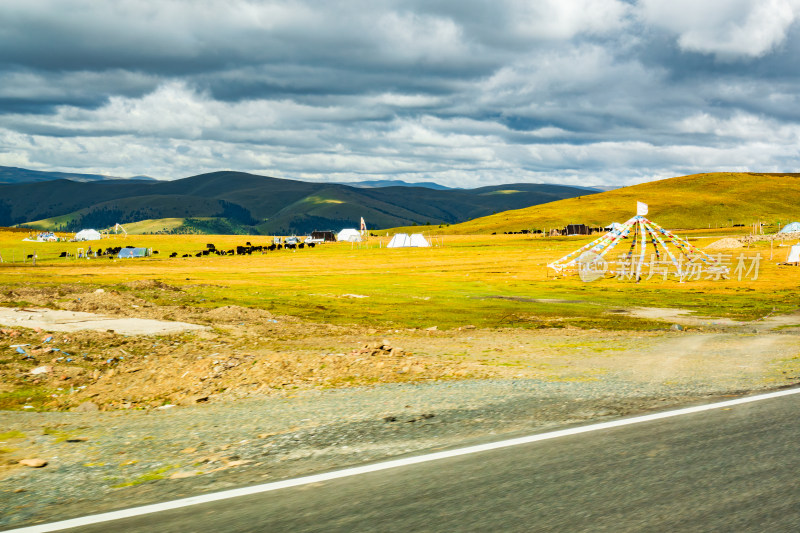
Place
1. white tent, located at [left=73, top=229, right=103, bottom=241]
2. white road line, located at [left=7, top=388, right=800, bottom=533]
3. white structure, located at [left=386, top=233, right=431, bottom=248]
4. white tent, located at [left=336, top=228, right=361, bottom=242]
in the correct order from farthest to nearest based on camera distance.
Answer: white tent, located at [left=73, top=229, right=103, bottom=241] < white tent, located at [left=336, top=228, right=361, bottom=242] < white structure, located at [left=386, top=233, right=431, bottom=248] < white road line, located at [left=7, top=388, right=800, bottom=533]

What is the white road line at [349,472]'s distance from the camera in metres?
4.84

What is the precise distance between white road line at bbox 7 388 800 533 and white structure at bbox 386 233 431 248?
112m

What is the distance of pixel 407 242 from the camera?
12206 centimetres

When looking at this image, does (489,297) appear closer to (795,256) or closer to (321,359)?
(321,359)

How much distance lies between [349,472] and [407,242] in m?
116

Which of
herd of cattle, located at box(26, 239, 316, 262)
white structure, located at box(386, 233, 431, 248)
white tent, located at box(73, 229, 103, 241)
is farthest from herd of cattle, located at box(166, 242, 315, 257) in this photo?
white tent, located at box(73, 229, 103, 241)

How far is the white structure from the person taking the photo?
12050 centimetres

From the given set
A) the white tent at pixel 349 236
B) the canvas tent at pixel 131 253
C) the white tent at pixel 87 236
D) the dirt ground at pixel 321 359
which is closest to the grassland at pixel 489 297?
the dirt ground at pixel 321 359

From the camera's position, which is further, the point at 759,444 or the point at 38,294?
the point at 38,294

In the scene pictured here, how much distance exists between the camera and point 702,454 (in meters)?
6.11

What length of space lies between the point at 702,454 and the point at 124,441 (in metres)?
6.22

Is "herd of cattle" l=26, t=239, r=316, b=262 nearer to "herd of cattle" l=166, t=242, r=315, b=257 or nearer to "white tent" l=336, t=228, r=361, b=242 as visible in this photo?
"herd of cattle" l=166, t=242, r=315, b=257

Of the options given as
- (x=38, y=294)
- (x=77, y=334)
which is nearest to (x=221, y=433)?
(x=77, y=334)

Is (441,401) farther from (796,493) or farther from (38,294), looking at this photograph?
(38,294)
